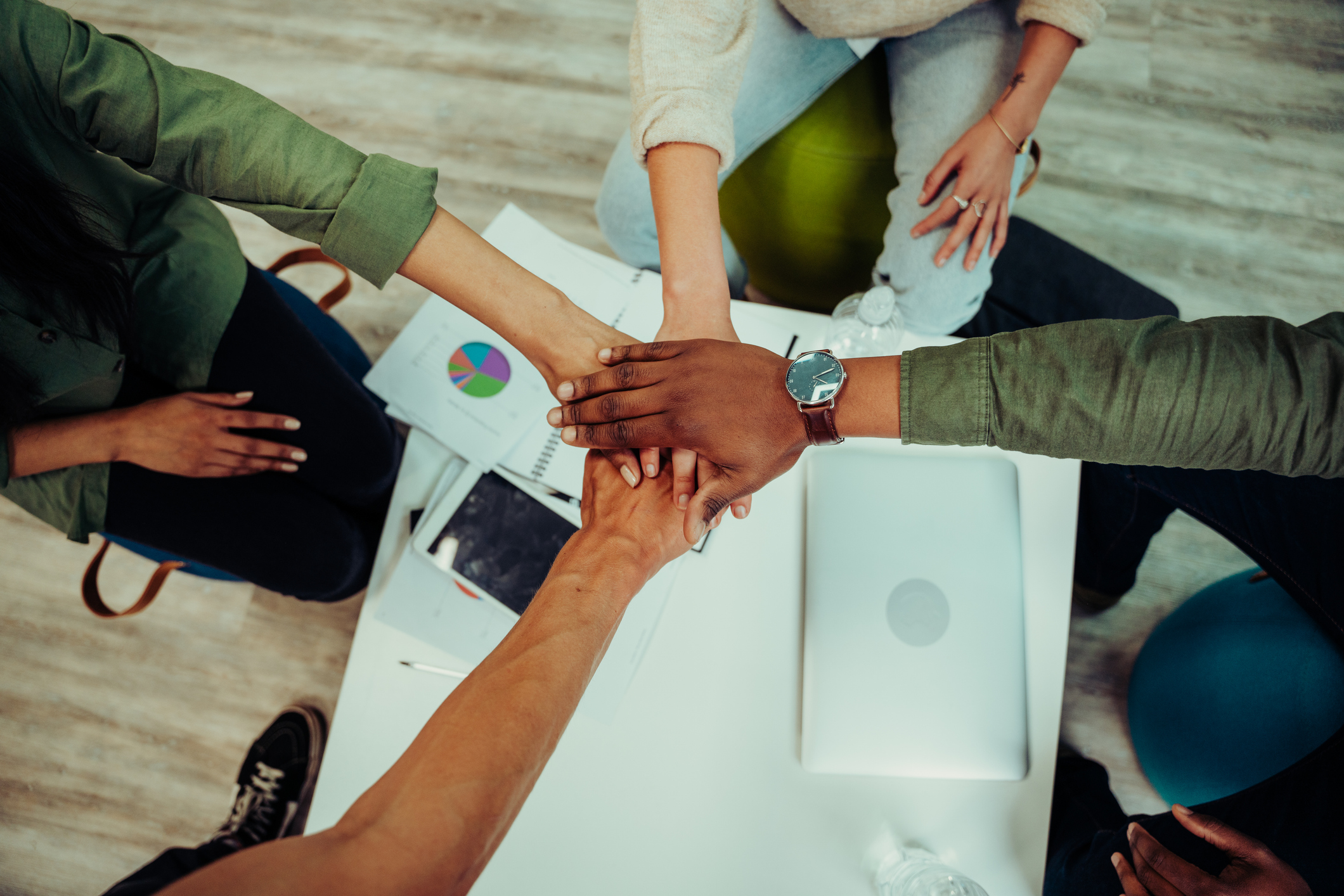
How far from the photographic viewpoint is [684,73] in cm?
111

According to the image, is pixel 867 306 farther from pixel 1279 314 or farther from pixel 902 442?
pixel 1279 314

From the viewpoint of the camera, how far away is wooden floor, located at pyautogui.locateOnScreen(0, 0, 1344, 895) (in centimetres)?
158

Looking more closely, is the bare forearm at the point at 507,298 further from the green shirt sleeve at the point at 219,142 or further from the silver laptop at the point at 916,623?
the silver laptop at the point at 916,623

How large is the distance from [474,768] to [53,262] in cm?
91

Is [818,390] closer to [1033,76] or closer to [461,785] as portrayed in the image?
[461,785]

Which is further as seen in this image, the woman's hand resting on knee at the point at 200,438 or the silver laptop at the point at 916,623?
the woman's hand resting on knee at the point at 200,438

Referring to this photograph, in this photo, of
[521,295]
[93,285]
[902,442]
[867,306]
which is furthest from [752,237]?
[93,285]

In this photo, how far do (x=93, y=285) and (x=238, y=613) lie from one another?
38.6 inches

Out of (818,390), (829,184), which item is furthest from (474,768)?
(829,184)

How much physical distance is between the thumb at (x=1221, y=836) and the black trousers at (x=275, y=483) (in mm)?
1397

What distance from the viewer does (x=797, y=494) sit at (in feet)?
3.31

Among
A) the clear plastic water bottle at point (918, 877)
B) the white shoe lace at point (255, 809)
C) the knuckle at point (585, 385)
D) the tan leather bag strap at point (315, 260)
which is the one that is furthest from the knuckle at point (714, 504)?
the white shoe lace at point (255, 809)

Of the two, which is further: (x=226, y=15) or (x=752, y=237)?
(x=226, y=15)

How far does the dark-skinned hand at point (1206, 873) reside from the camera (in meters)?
0.79
